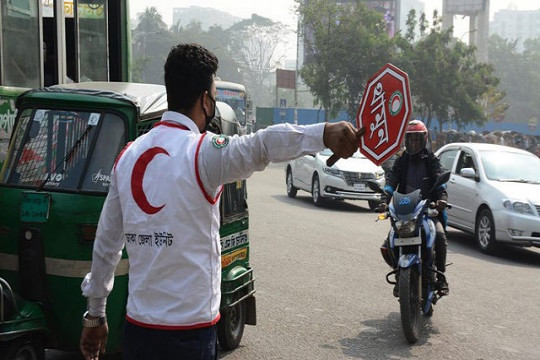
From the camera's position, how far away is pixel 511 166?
41.1 feet

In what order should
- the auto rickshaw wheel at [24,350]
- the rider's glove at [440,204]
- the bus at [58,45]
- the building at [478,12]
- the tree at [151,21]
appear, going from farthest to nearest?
the tree at [151,21] < the building at [478,12] < the bus at [58,45] < the rider's glove at [440,204] < the auto rickshaw wheel at [24,350]

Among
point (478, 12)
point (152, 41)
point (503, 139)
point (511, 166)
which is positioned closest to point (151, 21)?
point (152, 41)

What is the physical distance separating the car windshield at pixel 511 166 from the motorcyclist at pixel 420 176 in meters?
5.23

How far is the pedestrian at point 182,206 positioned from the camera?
8.33ft

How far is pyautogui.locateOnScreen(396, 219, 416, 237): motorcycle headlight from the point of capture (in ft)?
21.9

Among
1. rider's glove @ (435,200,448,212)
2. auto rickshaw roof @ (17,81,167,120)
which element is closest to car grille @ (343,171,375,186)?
rider's glove @ (435,200,448,212)

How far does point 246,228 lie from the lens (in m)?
6.27

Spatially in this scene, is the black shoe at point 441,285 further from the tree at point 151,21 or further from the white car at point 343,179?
the tree at point 151,21

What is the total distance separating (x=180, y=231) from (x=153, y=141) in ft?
1.10

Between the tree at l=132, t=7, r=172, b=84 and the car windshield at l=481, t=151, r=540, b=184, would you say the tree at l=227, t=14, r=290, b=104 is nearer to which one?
the tree at l=132, t=7, r=172, b=84

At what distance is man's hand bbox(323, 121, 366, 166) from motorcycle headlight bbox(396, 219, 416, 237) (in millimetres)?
4322

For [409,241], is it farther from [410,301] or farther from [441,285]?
[441,285]

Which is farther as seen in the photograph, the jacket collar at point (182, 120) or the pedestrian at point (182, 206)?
the jacket collar at point (182, 120)

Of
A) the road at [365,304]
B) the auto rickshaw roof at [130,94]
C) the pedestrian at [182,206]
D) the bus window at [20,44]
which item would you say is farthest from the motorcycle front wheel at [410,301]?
the bus window at [20,44]
